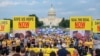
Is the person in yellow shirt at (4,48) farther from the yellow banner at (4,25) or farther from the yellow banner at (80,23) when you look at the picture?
the yellow banner at (80,23)

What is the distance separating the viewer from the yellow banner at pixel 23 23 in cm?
2244

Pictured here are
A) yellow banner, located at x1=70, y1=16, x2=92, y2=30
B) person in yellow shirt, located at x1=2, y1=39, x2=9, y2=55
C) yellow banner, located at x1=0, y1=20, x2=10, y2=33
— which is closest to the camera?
person in yellow shirt, located at x1=2, y1=39, x2=9, y2=55

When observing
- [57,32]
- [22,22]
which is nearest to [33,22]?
[22,22]

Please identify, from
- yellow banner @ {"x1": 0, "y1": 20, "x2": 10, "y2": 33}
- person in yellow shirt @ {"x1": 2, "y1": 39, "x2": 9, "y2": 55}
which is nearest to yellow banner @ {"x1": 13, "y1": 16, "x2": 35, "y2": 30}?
yellow banner @ {"x1": 0, "y1": 20, "x2": 10, "y2": 33}

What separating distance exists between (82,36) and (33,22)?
2.73m

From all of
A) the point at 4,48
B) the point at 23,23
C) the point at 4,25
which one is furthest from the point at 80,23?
the point at 4,48

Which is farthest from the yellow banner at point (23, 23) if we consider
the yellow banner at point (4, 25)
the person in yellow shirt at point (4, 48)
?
the person in yellow shirt at point (4, 48)

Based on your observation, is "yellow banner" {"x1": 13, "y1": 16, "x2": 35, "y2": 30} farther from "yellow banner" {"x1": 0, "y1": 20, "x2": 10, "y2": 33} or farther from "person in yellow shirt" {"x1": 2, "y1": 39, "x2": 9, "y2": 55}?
"person in yellow shirt" {"x1": 2, "y1": 39, "x2": 9, "y2": 55}

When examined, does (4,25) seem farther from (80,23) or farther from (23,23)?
(80,23)

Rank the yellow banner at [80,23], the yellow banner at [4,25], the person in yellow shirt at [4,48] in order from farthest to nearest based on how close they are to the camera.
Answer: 1. the yellow banner at [4,25]
2. the yellow banner at [80,23]
3. the person in yellow shirt at [4,48]

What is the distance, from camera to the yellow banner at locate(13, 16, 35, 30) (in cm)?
2244

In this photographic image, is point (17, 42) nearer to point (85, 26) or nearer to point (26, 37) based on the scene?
point (26, 37)

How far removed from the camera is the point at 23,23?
22.6 m

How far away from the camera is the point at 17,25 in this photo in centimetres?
2253
